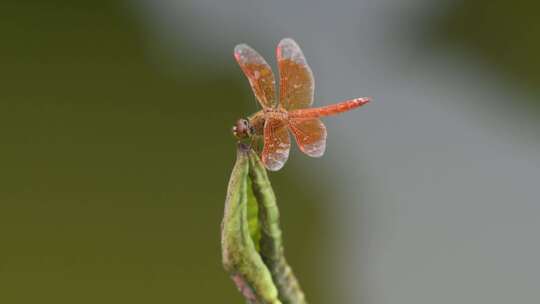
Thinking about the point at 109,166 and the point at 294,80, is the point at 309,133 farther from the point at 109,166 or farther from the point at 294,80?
the point at 109,166

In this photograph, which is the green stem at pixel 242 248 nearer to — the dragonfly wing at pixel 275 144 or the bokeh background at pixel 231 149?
the dragonfly wing at pixel 275 144

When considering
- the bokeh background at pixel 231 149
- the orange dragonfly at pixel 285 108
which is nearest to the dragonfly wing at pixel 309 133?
the orange dragonfly at pixel 285 108

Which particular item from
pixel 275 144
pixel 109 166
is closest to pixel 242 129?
pixel 275 144

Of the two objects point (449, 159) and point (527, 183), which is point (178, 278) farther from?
point (527, 183)

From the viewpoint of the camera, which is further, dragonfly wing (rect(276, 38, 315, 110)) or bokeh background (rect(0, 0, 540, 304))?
bokeh background (rect(0, 0, 540, 304))

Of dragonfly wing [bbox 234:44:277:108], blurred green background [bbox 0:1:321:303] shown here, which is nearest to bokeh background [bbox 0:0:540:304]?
blurred green background [bbox 0:1:321:303]

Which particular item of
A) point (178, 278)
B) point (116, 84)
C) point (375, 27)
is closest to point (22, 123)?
point (116, 84)

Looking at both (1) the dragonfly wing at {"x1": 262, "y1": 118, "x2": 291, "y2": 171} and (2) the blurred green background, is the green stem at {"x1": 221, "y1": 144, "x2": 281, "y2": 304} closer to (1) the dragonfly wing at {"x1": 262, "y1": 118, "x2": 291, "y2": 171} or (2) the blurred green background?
(1) the dragonfly wing at {"x1": 262, "y1": 118, "x2": 291, "y2": 171}

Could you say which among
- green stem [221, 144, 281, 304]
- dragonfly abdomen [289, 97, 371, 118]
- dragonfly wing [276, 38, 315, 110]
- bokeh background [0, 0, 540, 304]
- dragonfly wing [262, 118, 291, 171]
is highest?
bokeh background [0, 0, 540, 304]
